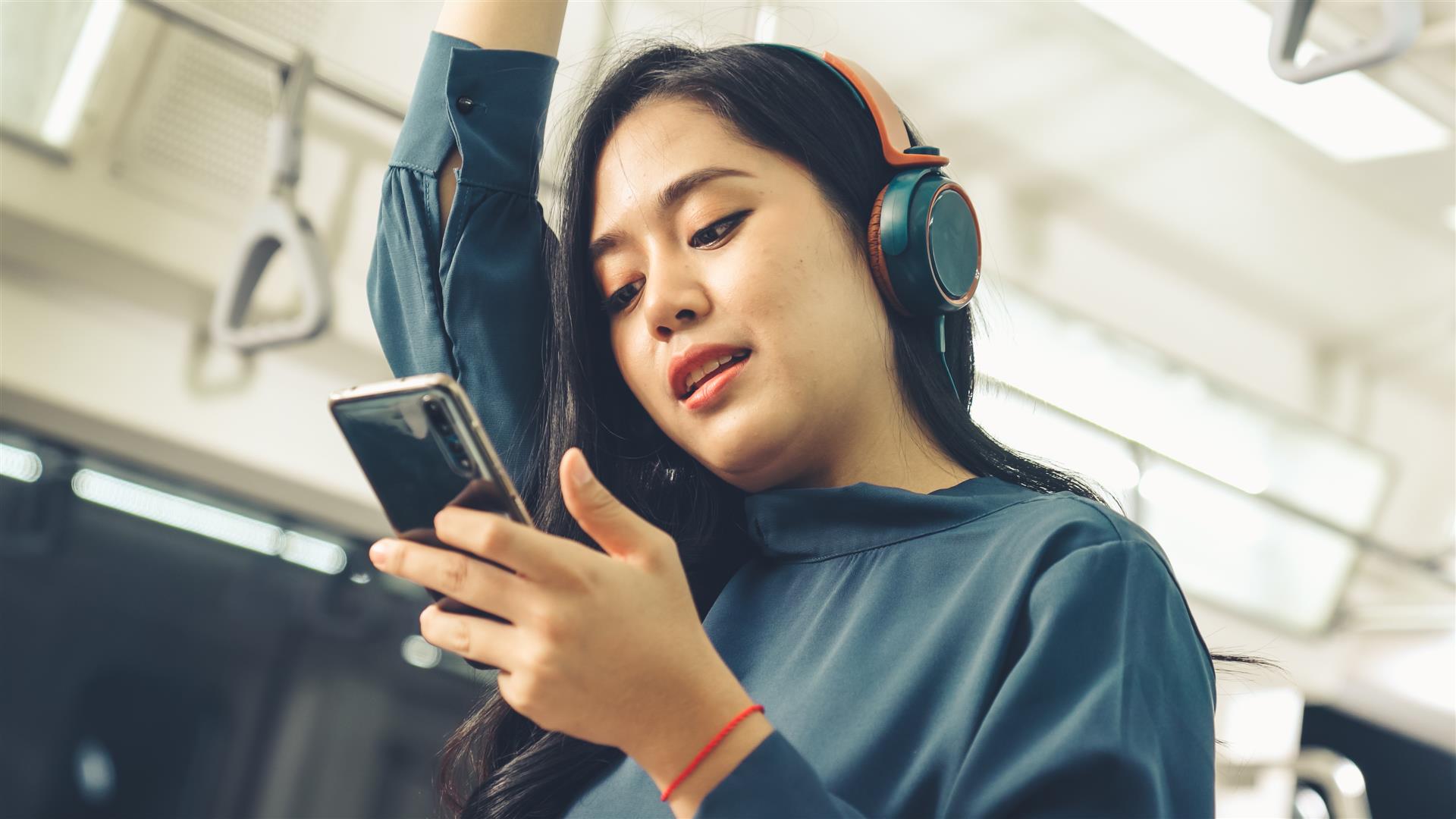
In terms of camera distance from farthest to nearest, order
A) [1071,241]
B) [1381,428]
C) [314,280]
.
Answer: [1381,428] < [1071,241] < [314,280]

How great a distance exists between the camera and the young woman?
541mm

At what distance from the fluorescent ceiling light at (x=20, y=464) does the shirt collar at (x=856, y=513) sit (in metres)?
2.32

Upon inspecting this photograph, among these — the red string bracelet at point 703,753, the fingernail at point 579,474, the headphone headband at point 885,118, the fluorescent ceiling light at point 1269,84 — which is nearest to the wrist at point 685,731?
the red string bracelet at point 703,753

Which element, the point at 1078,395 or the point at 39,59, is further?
the point at 1078,395

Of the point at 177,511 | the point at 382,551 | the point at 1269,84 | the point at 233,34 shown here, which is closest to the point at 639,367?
the point at 382,551

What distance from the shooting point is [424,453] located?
2.13 feet

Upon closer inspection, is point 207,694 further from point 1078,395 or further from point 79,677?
point 1078,395

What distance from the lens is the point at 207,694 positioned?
9.13ft

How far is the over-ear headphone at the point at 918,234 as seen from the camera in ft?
2.79

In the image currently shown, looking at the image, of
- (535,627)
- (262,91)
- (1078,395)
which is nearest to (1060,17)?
(1078,395)

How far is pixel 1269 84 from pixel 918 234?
244 cm

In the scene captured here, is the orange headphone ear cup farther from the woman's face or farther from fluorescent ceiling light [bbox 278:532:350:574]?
fluorescent ceiling light [bbox 278:532:350:574]

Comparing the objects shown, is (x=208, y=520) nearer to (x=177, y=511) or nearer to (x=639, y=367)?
(x=177, y=511)

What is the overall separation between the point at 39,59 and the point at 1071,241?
107 inches
